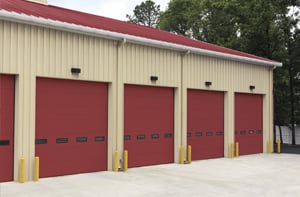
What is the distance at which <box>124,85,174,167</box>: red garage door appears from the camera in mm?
15568

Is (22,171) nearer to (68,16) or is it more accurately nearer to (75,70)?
(75,70)

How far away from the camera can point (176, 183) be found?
12594mm

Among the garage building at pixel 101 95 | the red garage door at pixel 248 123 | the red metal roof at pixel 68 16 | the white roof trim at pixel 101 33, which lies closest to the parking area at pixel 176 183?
the garage building at pixel 101 95

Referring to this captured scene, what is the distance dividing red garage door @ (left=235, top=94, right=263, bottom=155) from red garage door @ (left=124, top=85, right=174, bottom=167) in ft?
15.6

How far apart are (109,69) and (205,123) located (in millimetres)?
5821

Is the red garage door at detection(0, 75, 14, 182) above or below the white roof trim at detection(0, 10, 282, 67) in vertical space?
below

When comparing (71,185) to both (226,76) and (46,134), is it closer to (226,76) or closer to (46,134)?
(46,134)

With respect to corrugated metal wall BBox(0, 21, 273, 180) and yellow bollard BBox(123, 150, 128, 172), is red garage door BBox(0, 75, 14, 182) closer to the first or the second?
corrugated metal wall BBox(0, 21, 273, 180)

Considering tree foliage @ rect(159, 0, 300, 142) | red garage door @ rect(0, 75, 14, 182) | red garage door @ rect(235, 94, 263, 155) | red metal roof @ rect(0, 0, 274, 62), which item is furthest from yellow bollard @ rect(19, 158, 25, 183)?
tree foliage @ rect(159, 0, 300, 142)

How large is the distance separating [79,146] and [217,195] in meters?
4.81

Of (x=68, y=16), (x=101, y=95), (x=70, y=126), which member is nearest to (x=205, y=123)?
(x=101, y=95)

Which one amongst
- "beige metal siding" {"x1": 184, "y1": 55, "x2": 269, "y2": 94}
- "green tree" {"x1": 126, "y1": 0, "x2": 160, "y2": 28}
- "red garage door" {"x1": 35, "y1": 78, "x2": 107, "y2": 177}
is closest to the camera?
"red garage door" {"x1": 35, "y1": 78, "x2": 107, "y2": 177}

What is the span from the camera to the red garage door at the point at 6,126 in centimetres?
1201

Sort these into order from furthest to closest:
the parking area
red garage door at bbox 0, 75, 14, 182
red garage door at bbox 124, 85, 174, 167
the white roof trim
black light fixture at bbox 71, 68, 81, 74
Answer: red garage door at bbox 124, 85, 174, 167, black light fixture at bbox 71, 68, 81, 74, red garage door at bbox 0, 75, 14, 182, the white roof trim, the parking area
